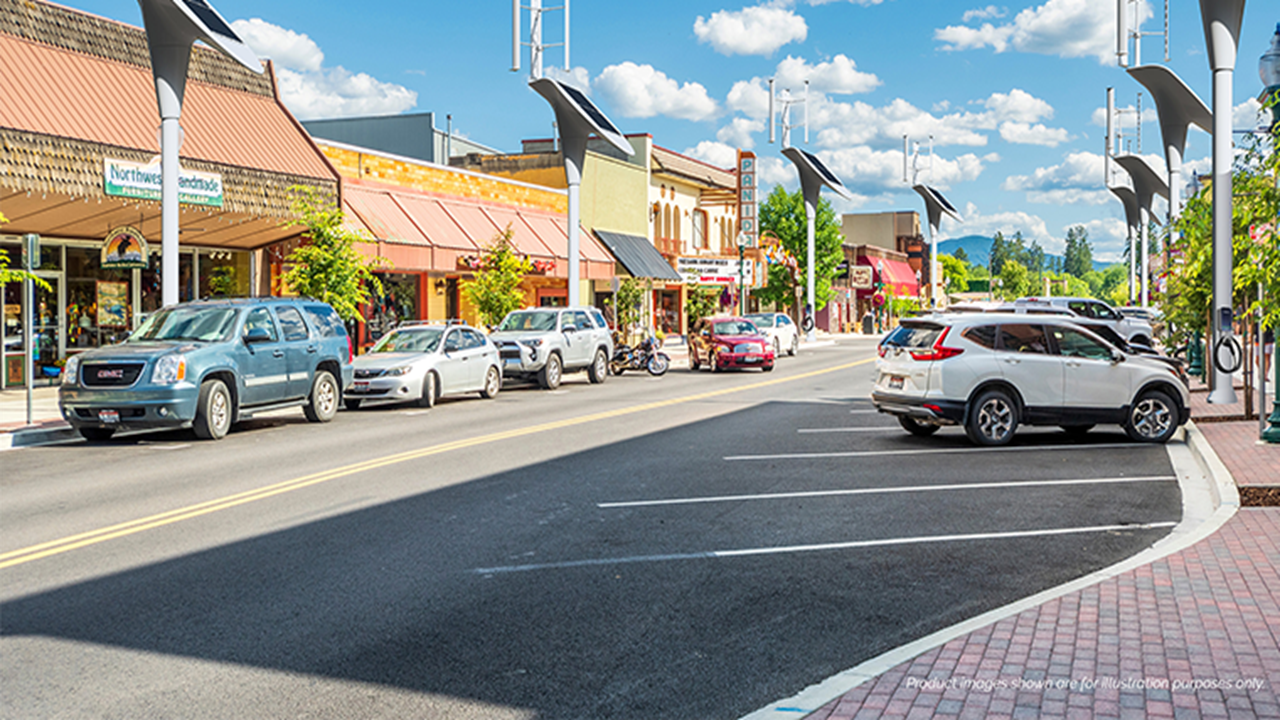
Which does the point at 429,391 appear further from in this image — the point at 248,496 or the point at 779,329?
the point at 779,329

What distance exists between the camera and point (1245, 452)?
1201cm

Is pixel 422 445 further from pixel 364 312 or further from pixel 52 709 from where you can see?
pixel 364 312

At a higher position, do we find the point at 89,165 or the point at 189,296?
the point at 89,165

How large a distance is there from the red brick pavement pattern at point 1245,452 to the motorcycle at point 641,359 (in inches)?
663

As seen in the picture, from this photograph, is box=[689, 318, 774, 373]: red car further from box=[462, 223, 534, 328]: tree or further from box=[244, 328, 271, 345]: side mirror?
box=[244, 328, 271, 345]: side mirror

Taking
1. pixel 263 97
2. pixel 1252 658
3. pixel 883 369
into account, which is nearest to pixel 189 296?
pixel 263 97

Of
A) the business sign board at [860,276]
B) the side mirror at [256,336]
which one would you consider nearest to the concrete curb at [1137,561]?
the side mirror at [256,336]

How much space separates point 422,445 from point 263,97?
17048 mm

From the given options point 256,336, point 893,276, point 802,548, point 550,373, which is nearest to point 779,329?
point 550,373

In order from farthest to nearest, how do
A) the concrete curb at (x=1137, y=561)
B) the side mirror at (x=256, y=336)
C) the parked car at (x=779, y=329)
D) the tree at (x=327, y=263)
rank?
the parked car at (x=779, y=329)
the tree at (x=327, y=263)
the side mirror at (x=256, y=336)
the concrete curb at (x=1137, y=561)

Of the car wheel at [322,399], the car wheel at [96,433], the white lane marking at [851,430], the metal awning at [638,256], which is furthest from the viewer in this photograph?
the metal awning at [638,256]

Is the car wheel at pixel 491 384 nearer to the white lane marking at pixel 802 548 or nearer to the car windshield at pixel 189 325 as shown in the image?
the car windshield at pixel 189 325

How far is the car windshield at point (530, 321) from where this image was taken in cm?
2623

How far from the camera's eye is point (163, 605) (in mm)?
6363
